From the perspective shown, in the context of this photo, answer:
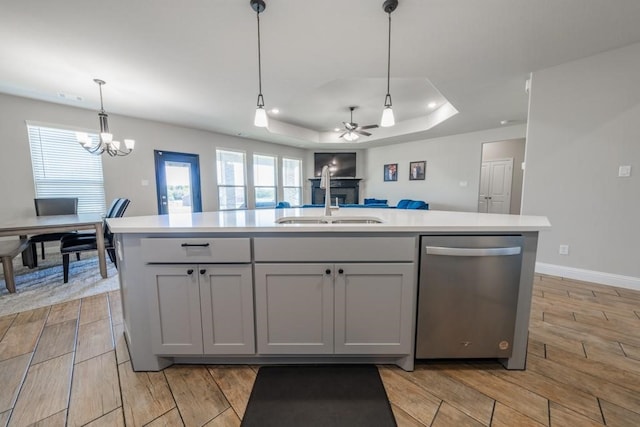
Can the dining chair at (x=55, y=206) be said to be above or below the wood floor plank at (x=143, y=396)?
above

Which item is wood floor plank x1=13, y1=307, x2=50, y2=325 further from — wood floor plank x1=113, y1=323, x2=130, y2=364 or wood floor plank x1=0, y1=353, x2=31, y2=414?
wood floor plank x1=113, y1=323, x2=130, y2=364

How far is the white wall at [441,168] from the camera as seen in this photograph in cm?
546

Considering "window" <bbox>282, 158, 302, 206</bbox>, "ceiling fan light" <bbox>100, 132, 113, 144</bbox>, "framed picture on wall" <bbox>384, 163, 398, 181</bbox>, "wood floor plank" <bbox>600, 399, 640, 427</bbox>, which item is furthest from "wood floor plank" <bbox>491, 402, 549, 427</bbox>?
"window" <bbox>282, 158, 302, 206</bbox>

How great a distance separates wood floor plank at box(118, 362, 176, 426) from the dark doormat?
440mm

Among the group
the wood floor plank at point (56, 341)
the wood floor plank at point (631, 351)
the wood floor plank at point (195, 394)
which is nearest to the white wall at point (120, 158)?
the wood floor plank at point (56, 341)

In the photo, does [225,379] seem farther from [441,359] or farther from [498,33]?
[498,33]

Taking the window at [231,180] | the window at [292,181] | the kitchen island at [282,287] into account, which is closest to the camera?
the kitchen island at [282,287]

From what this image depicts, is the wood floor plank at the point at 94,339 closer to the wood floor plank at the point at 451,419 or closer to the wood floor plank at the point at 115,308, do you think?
the wood floor plank at the point at 115,308

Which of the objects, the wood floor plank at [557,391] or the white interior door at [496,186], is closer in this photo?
the wood floor plank at [557,391]

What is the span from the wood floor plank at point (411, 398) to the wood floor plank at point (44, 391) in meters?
1.64

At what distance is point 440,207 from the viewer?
6.23 meters

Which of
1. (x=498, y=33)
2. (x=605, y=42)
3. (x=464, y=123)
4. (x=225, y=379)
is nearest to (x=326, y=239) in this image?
(x=225, y=379)

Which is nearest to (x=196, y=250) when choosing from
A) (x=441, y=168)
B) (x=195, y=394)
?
(x=195, y=394)

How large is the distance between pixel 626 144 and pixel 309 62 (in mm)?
3440
